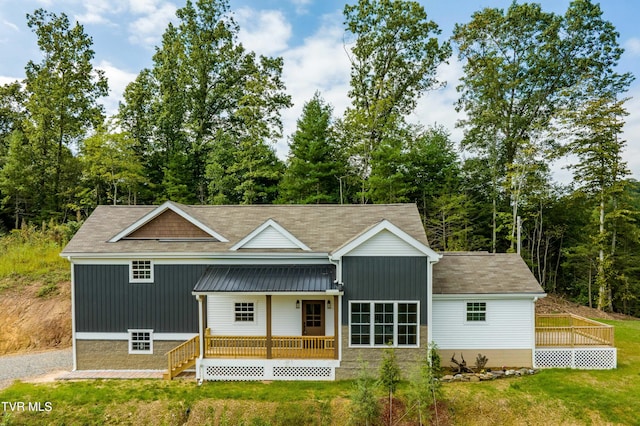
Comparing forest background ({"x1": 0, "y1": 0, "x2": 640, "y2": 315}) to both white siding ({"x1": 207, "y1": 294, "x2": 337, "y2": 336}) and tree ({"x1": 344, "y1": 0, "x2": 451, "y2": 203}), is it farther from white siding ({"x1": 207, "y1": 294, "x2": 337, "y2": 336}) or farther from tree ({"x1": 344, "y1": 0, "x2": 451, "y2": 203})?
white siding ({"x1": 207, "y1": 294, "x2": 337, "y2": 336})

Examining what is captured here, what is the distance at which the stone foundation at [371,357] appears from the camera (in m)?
12.0

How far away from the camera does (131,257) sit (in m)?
13.1

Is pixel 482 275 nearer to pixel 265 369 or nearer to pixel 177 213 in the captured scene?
pixel 265 369

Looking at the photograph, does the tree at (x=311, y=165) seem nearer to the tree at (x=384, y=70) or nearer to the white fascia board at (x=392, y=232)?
the tree at (x=384, y=70)

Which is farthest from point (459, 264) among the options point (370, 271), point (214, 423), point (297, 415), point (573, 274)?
point (573, 274)

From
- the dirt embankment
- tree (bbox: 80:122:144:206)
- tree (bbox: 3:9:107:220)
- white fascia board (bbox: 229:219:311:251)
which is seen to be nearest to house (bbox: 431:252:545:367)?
white fascia board (bbox: 229:219:311:251)

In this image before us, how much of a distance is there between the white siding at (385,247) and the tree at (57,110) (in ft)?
87.5

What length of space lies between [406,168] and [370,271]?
16526 mm

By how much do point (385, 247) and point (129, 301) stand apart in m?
10.1

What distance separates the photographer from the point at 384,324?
1206 centimetres

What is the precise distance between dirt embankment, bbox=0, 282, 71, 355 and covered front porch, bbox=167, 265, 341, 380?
8.69m

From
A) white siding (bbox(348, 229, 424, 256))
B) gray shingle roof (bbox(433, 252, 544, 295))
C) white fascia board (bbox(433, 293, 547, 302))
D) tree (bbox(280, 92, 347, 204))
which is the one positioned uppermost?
tree (bbox(280, 92, 347, 204))

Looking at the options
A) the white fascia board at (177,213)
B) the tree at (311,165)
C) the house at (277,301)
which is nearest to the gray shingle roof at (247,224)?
the house at (277,301)

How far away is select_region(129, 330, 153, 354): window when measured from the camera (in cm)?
1323
